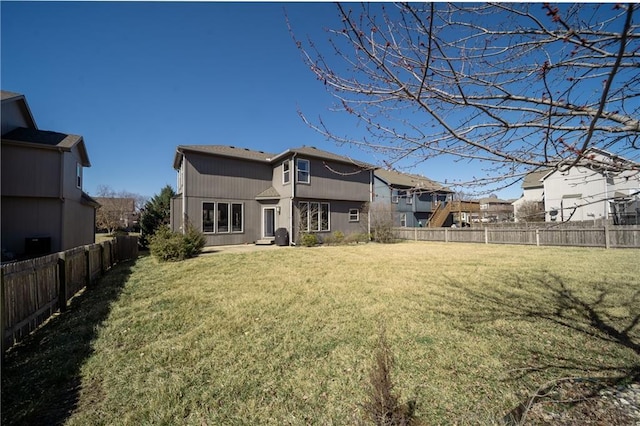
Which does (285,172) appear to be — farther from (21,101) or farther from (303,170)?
(21,101)

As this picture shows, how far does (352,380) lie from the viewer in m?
3.00

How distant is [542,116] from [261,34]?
5.49 meters

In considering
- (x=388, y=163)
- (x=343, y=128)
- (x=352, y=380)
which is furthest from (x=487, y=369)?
(x=343, y=128)

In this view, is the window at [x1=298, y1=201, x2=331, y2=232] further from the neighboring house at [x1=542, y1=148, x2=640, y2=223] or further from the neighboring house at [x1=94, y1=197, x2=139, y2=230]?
the neighboring house at [x1=94, y1=197, x2=139, y2=230]

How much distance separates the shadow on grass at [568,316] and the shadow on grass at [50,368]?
4.20 meters

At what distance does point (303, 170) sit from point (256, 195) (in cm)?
345

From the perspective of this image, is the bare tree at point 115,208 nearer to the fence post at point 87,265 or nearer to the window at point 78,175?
the window at point 78,175

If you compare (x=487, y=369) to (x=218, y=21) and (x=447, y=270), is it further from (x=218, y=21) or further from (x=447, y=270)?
(x=218, y=21)

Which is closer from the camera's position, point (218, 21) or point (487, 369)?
point (487, 369)

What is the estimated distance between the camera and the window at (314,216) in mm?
16188

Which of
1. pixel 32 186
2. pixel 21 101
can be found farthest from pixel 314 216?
pixel 21 101

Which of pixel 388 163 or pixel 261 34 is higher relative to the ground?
pixel 261 34

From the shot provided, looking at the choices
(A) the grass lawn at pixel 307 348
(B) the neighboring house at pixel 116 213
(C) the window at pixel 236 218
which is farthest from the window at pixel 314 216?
(B) the neighboring house at pixel 116 213

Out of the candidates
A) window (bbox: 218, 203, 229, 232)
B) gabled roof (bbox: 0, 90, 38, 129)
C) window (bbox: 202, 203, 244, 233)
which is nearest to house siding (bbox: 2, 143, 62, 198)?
gabled roof (bbox: 0, 90, 38, 129)
